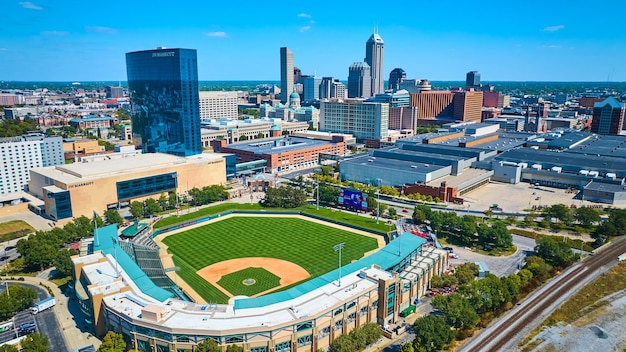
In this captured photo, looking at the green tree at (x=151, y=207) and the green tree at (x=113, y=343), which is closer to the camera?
the green tree at (x=113, y=343)

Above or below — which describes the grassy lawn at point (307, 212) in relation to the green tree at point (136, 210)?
below

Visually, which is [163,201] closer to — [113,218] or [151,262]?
[113,218]

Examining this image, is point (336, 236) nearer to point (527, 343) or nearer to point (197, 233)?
point (197, 233)

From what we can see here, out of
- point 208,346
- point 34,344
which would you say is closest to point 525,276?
point 208,346

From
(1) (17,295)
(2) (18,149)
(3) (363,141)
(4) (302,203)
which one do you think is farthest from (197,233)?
(3) (363,141)

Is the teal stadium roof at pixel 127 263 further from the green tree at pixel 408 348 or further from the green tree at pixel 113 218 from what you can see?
the green tree at pixel 408 348

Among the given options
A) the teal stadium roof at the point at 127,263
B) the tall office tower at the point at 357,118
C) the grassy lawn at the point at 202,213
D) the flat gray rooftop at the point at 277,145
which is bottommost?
the grassy lawn at the point at 202,213

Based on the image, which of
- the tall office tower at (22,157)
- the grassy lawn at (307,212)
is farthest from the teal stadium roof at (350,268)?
the tall office tower at (22,157)
